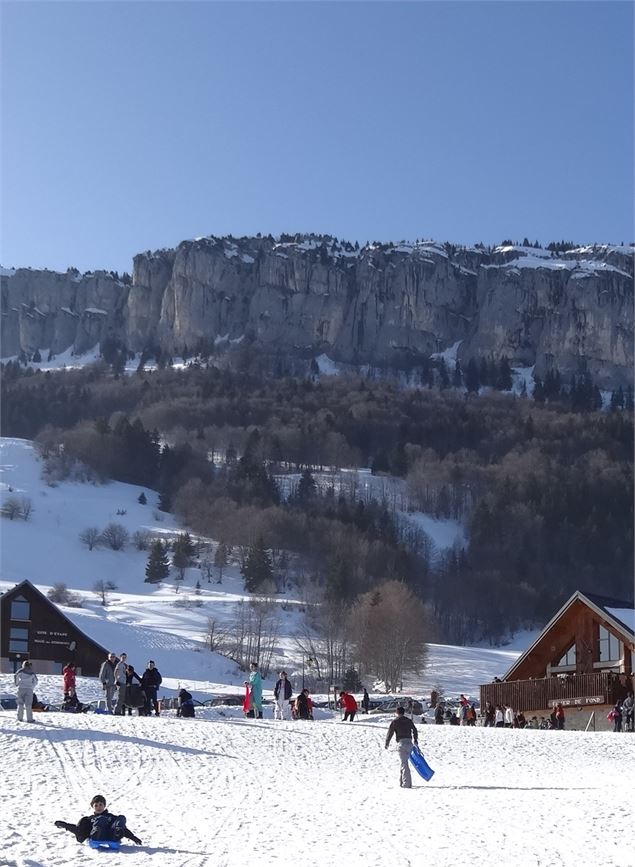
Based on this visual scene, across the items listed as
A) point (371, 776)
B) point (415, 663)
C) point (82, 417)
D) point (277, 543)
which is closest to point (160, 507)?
point (277, 543)

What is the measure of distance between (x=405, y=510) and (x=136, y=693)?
116m

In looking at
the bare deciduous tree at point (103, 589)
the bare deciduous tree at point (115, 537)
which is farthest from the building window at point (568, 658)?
the bare deciduous tree at point (115, 537)

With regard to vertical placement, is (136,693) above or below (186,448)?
below

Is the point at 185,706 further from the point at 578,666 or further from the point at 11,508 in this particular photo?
the point at 11,508

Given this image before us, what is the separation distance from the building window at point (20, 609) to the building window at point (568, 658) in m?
25.4

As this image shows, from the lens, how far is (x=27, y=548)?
10531 centimetres

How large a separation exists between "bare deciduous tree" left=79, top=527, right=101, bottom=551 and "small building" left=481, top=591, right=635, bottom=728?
247ft

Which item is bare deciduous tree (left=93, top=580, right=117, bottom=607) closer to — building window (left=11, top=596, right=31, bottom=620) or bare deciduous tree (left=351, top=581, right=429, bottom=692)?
bare deciduous tree (left=351, top=581, right=429, bottom=692)

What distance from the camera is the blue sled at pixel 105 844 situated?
1184 cm

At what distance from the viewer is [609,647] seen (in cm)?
3788

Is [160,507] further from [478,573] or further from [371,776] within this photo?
[371,776]

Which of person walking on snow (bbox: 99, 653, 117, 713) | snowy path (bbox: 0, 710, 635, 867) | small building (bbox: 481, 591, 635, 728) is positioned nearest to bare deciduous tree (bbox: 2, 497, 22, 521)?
small building (bbox: 481, 591, 635, 728)

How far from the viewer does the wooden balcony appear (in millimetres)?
35062

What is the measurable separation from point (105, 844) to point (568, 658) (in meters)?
30.1
